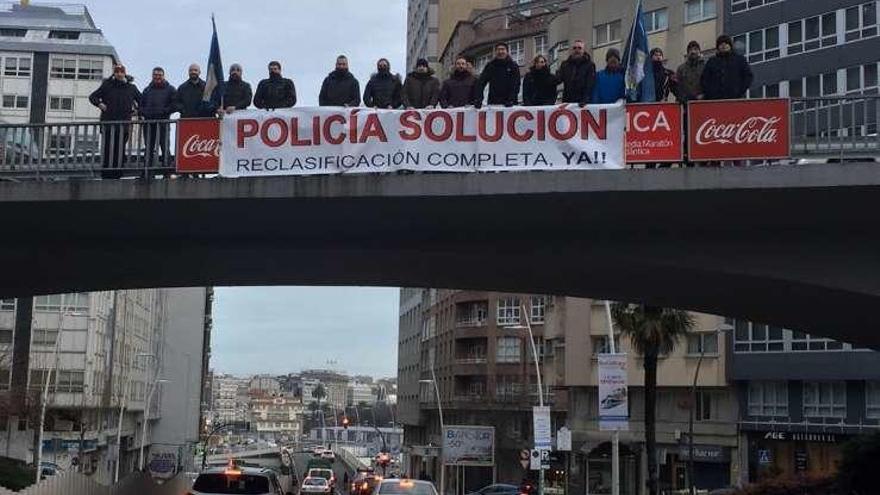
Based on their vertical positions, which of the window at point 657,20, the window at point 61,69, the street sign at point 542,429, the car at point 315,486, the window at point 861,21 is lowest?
the car at point 315,486

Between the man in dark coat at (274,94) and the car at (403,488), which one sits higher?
the man in dark coat at (274,94)

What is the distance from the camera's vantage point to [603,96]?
18.1m

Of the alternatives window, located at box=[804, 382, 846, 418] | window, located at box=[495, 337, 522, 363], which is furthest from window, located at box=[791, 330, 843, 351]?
window, located at box=[495, 337, 522, 363]

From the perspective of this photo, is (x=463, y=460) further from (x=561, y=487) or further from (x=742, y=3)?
(x=742, y=3)

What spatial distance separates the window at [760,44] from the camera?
56006 mm

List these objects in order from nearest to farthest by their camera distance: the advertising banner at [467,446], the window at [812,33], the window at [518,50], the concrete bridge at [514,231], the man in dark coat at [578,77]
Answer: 1. the concrete bridge at [514,231]
2. the man in dark coat at [578,77]
3. the window at [812,33]
4. the advertising banner at [467,446]
5. the window at [518,50]

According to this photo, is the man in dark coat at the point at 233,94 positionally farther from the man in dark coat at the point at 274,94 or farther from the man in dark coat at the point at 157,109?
the man in dark coat at the point at 157,109

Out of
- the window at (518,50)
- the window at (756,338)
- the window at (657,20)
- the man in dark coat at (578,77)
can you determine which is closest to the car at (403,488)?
the man in dark coat at (578,77)

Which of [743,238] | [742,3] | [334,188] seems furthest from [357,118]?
[742,3]

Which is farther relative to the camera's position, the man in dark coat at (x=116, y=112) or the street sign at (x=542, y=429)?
the street sign at (x=542, y=429)

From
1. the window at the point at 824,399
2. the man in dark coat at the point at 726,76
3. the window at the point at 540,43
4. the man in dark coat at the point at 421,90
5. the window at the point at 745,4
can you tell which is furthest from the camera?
the window at the point at 540,43

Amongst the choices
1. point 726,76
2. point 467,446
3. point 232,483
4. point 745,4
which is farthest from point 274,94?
point 467,446

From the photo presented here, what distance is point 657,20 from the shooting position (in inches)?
2517

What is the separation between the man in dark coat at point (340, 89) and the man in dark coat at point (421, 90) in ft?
2.71
